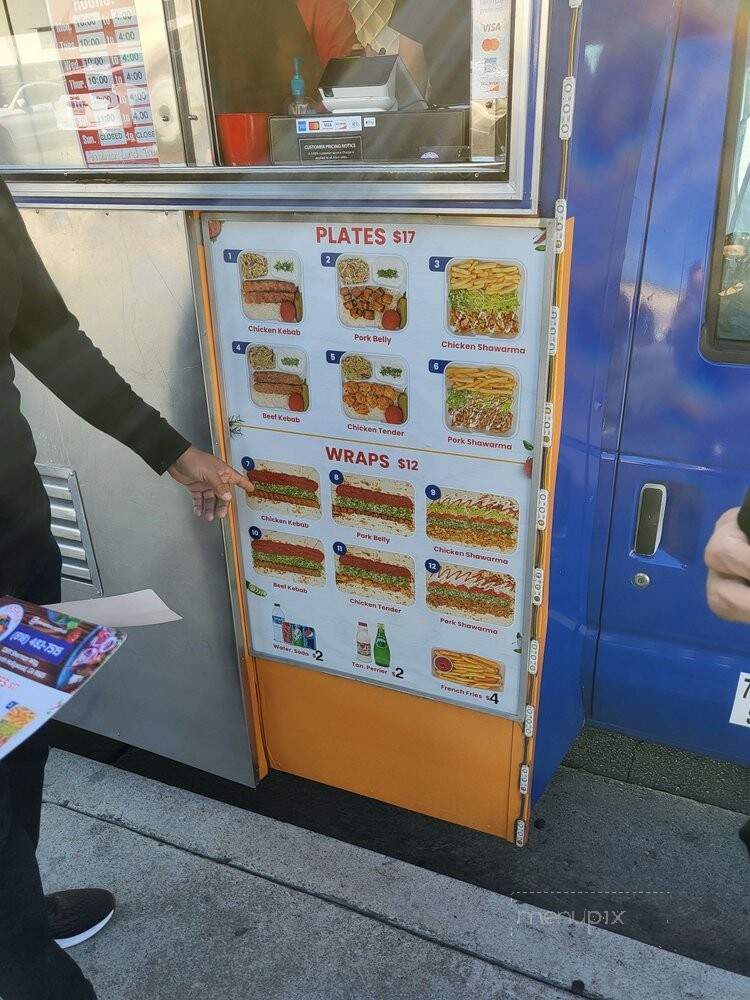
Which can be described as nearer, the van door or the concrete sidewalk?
the van door

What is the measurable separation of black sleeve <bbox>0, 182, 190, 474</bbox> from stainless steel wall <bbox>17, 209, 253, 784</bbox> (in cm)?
22

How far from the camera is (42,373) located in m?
2.08

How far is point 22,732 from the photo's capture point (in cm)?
140

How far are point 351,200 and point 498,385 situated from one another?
21.6 inches

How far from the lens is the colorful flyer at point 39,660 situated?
4.74ft

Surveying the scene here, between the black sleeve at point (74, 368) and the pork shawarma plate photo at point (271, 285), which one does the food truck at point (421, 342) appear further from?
the black sleeve at point (74, 368)

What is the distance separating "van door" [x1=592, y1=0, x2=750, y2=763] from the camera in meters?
1.93

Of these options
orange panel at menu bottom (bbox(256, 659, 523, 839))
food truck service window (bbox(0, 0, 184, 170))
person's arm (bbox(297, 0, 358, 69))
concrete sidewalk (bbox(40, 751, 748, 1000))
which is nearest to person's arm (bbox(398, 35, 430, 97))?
person's arm (bbox(297, 0, 358, 69))

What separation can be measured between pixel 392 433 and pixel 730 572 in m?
1.05

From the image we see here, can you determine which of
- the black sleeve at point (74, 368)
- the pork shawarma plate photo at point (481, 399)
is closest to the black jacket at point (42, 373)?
the black sleeve at point (74, 368)

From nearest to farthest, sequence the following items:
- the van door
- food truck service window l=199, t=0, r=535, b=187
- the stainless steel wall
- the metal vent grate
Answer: food truck service window l=199, t=0, r=535, b=187
the van door
the stainless steel wall
the metal vent grate

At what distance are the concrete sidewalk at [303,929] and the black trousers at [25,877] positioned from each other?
0.56 meters

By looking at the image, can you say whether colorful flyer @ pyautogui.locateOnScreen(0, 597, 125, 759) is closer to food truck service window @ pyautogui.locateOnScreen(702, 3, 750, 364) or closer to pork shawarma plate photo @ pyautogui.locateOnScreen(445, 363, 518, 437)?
pork shawarma plate photo @ pyautogui.locateOnScreen(445, 363, 518, 437)

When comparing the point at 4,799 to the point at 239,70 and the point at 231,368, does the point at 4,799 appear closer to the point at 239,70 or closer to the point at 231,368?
the point at 231,368
